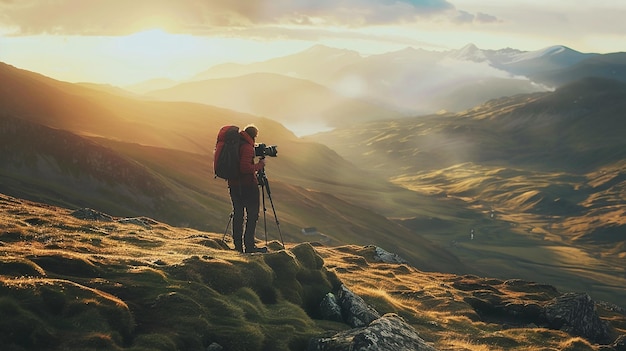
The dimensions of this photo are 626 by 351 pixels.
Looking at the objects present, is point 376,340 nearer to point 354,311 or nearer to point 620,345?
point 354,311

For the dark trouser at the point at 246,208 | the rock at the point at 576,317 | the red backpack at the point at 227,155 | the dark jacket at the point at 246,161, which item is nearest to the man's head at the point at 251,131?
the dark jacket at the point at 246,161

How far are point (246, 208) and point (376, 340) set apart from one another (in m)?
11.7

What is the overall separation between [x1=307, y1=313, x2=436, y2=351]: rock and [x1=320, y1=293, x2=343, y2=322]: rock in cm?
499

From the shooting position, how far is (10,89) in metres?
193

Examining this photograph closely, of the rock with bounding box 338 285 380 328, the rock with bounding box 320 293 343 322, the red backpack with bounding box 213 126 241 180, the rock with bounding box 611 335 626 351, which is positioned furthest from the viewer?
the rock with bounding box 611 335 626 351

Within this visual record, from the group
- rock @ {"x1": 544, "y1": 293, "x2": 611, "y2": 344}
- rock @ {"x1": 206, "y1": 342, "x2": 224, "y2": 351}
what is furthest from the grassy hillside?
rock @ {"x1": 544, "y1": 293, "x2": 611, "y2": 344}

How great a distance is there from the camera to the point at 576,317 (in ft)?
137

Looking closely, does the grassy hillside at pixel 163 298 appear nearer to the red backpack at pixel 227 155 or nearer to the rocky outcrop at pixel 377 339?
the rocky outcrop at pixel 377 339

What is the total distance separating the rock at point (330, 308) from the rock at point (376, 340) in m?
4.99

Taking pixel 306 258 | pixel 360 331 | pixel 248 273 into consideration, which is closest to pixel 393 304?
pixel 306 258

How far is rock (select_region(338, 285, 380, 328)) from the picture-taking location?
26.1 meters

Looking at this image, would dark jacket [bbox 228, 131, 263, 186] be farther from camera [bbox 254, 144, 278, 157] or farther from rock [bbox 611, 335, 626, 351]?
rock [bbox 611, 335, 626, 351]

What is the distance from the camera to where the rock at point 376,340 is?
61.6 ft

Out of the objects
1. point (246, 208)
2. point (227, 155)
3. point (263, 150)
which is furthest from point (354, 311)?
point (227, 155)
